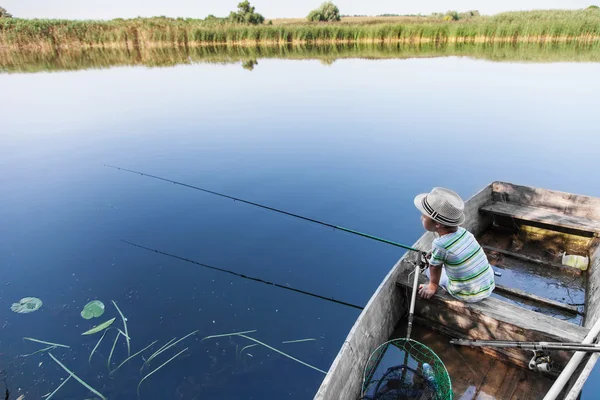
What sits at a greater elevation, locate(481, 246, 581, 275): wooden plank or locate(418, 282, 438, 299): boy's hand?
locate(418, 282, 438, 299): boy's hand

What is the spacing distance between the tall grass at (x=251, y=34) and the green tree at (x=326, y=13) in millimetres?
27986

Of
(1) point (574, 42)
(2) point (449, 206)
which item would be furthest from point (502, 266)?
(1) point (574, 42)

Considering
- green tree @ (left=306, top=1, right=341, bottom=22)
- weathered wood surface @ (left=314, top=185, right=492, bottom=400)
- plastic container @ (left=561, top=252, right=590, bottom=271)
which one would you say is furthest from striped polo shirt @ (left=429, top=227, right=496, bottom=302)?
green tree @ (left=306, top=1, right=341, bottom=22)

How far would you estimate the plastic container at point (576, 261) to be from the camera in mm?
4547

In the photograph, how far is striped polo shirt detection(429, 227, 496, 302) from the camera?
9.88ft

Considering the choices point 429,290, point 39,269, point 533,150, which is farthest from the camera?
point 533,150

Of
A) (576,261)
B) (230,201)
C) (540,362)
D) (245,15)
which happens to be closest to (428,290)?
(540,362)

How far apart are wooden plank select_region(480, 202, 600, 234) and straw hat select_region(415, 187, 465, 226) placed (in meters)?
2.76

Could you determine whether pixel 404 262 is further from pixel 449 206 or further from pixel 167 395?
Result: pixel 167 395

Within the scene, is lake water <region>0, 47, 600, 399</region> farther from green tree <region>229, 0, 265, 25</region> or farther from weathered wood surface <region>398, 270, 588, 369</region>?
green tree <region>229, 0, 265, 25</region>

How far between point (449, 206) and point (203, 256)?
3.76 m

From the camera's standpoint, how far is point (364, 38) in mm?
34031

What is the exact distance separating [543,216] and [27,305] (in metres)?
7.07

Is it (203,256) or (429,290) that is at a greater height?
(429,290)
